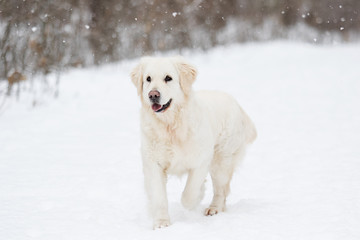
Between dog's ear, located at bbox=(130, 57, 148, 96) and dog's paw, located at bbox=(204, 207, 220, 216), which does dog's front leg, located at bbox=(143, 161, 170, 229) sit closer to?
dog's paw, located at bbox=(204, 207, 220, 216)

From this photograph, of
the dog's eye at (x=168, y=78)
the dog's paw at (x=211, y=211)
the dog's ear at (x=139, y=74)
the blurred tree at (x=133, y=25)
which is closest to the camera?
the dog's eye at (x=168, y=78)

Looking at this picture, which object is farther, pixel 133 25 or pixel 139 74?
pixel 133 25

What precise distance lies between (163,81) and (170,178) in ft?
4.90

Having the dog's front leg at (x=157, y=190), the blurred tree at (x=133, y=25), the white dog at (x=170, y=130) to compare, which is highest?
the blurred tree at (x=133, y=25)

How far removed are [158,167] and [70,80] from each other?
9.22 metres

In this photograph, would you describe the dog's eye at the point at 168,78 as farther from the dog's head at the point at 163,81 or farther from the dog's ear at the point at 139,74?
the dog's ear at the point at 139,74

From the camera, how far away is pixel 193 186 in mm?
4086

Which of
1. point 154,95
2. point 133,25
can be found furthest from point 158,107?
point 133,25

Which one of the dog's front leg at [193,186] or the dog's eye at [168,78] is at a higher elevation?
the dog's eye at [168,78]

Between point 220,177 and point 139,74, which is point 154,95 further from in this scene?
point 220,177

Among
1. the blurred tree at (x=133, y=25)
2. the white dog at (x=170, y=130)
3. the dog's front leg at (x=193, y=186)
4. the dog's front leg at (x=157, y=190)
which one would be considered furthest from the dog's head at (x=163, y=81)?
the blurred tree at (x=133, y=25)

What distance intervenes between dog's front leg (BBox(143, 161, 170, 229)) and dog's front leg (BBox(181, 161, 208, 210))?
9.5 inches

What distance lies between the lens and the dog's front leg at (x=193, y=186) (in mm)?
4057

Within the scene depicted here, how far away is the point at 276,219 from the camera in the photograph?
3.88 metres
